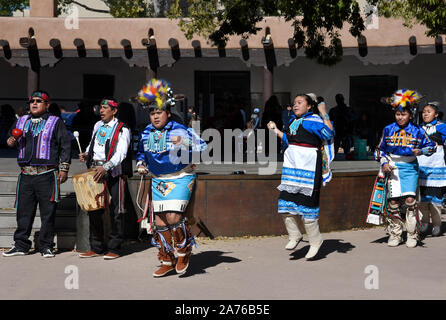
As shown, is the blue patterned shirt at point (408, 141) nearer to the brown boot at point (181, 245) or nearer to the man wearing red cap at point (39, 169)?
the brown boot at point (181, 245)

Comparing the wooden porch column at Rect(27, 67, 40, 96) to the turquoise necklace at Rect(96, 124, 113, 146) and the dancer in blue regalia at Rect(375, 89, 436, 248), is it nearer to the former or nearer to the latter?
the turquoise necklace at Rect(96, 124, 113, 146)

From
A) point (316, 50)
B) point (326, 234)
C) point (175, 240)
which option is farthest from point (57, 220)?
point (316, 50)

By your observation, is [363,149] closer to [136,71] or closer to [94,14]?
[136,71]

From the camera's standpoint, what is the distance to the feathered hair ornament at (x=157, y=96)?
690 cm

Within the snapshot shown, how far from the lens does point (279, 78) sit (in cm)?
2481

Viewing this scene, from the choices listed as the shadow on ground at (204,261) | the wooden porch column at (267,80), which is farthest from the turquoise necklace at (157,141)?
the wooden porch column at (267,80)

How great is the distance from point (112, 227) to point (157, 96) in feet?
5.96

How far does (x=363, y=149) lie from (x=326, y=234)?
6.59 m

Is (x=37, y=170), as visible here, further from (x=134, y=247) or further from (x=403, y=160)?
(x=403, y=160)

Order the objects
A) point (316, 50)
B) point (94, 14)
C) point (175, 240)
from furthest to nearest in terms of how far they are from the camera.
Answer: point (94, 14) < point (316, 50) < point (175, 240)

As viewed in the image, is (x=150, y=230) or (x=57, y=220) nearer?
(x=150, y=230)

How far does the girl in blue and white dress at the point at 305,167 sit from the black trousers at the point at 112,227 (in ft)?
6.15

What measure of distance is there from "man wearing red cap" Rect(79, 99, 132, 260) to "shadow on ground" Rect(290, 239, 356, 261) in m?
2.05

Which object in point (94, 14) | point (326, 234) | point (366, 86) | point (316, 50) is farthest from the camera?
point (94, 14)
